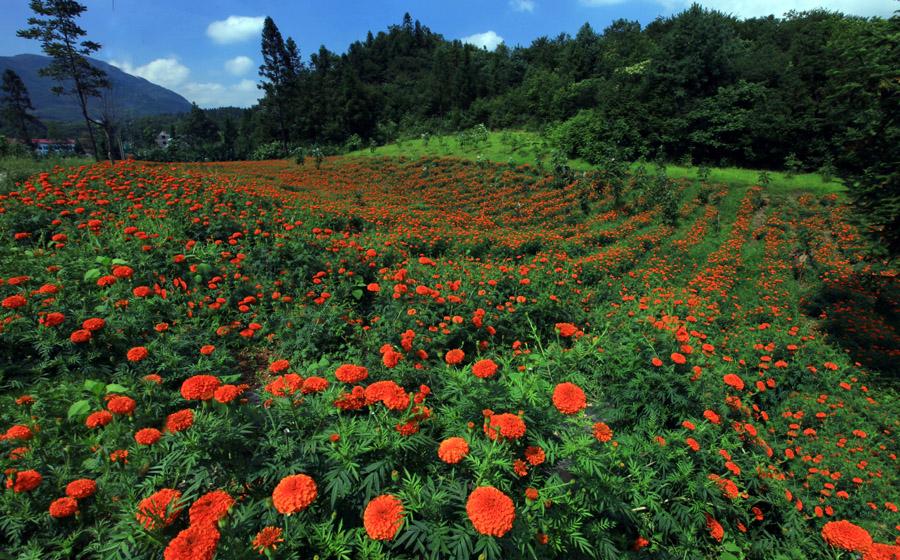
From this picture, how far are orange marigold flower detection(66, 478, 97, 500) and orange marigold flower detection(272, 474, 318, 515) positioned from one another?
3.39 feet

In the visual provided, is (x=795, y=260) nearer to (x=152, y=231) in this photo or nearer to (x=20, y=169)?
(x=152, y=231)

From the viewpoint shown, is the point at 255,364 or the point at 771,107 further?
the point at 771,107

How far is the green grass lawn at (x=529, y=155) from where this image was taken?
1775 centimetres

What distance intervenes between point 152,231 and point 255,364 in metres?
3.07

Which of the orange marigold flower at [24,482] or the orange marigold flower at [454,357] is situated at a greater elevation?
the orange marigold flower at [454,357]

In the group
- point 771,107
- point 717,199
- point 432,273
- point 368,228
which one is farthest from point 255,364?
point 771,107

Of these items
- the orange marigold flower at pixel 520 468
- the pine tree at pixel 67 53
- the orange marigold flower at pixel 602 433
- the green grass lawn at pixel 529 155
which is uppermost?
the pine tree at pixel 67 53

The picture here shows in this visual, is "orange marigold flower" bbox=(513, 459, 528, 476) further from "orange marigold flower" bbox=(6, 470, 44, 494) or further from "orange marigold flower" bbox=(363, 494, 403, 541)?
Answer: "orange marigold flower" bbox=(6, 470, 44, 494)

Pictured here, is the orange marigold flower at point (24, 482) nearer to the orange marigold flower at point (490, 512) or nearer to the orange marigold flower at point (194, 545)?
the orange marigold flower at point (194, 545)

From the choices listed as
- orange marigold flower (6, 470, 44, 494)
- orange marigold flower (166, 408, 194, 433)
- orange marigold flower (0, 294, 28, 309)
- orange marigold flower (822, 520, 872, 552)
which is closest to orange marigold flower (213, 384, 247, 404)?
orange marigold flower (166, 408, 194, 433)

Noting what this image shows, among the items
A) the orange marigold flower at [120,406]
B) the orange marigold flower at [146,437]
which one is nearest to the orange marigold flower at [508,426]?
the orange marigold flower at [146,437]

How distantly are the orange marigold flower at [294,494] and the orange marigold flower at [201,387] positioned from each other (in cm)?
76

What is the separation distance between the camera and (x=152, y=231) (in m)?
5.48

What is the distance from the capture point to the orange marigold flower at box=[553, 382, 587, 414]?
2158 millimetres
